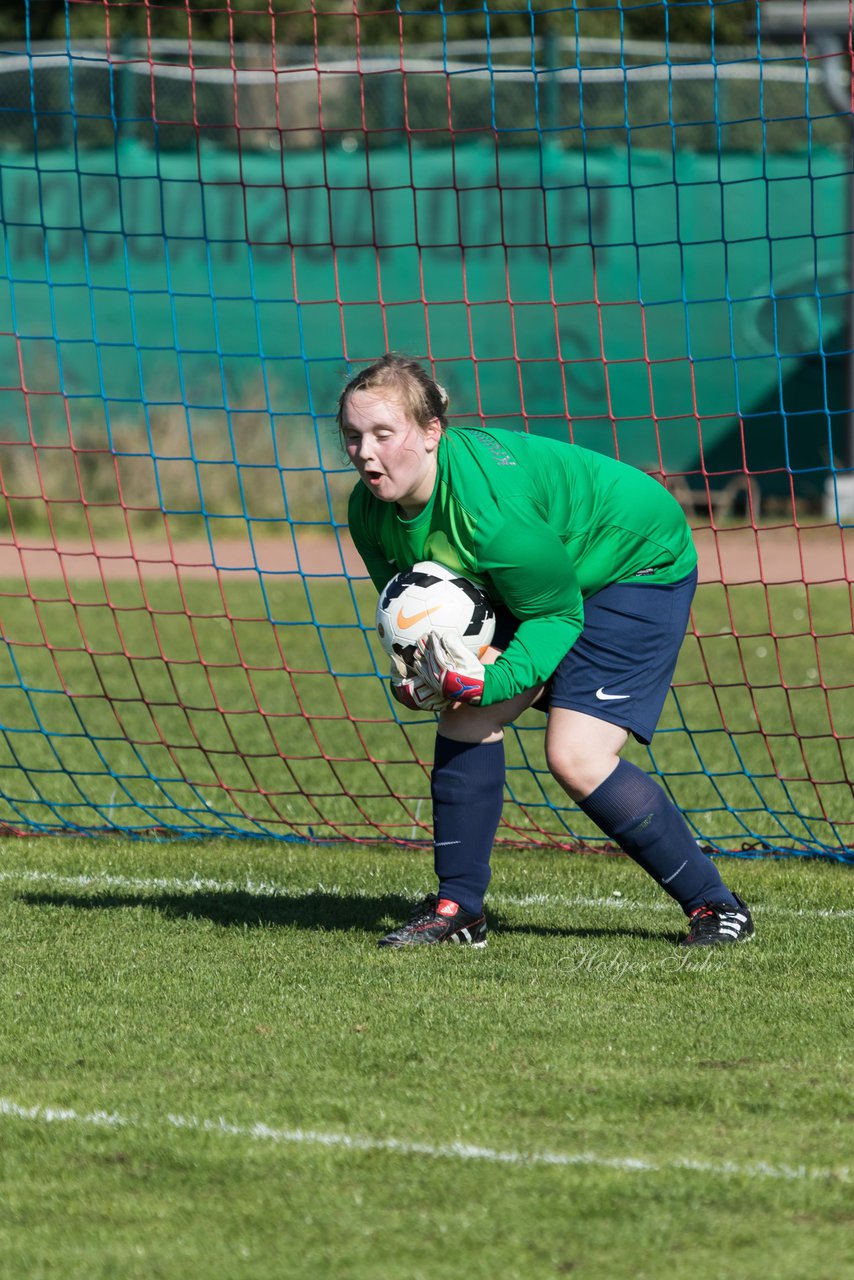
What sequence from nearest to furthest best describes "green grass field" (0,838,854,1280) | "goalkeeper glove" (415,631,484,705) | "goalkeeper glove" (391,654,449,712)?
1. "green grass field" (0,838,854,1280)
2. "goalkeeper glove" (415,631,484,705)
3. "goalkeeper glove" (391,654,449,712)

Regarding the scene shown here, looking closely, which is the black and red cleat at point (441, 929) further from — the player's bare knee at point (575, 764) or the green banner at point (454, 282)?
the green banner at point (454, 282)

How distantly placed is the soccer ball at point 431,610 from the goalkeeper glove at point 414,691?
0.09 feet

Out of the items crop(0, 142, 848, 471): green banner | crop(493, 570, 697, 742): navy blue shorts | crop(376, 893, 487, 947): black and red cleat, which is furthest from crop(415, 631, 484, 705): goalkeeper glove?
crop(0, 142, 848, 471): green banner

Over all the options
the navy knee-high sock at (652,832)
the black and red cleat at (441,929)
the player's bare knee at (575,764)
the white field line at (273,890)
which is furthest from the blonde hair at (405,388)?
the white field line at (273,890)

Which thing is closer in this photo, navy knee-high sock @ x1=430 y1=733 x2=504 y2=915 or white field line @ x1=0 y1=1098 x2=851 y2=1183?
white field line @ x1=0 y1=1098 x2=851 y2=1183

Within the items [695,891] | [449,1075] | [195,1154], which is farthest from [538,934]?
[195,1154]

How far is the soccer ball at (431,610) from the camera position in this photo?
4.11 m

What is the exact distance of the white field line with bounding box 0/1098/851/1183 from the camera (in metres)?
2.96

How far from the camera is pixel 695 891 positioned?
448 centimetres

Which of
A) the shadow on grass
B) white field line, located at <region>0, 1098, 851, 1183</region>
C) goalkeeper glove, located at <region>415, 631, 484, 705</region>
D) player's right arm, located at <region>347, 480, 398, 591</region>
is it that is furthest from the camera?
the shadow on grass

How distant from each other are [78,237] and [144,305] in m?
1.06

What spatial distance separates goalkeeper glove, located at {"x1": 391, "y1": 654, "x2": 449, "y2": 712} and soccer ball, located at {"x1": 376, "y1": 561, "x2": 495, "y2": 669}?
0.09 feet

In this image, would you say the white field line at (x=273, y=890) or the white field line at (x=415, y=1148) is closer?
the white field line at (x=415, y=1148)

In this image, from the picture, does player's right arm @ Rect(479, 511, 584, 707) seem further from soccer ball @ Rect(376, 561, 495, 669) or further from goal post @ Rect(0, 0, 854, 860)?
goal post @ Rect(0, 0, 854, 860)
